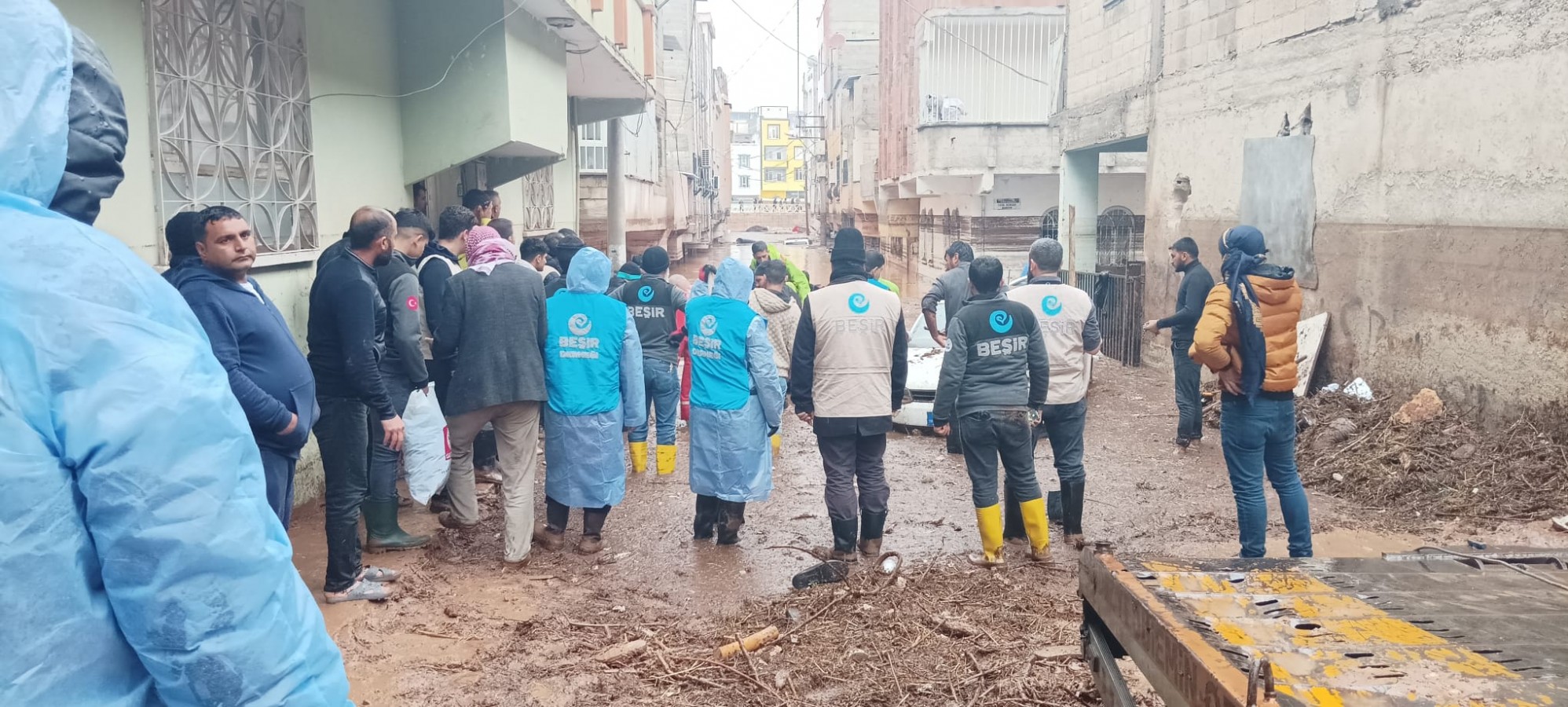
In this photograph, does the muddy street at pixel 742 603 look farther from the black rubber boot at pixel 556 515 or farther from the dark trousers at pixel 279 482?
the dark trousers at pixel 279 482

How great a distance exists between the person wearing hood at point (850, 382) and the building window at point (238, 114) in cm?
335

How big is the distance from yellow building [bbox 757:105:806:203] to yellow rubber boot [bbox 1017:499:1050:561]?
97277 millimetres

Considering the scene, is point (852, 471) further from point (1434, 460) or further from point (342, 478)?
point (1434, 460)

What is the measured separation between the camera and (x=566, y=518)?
5633 millimetres

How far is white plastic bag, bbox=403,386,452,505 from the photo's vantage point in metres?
5.21

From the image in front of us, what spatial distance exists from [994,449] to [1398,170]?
489 cm

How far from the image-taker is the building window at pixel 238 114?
202 inches

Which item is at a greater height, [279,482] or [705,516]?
[279,482]

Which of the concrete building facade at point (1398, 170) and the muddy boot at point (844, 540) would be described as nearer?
the muddy boot at point (844, 540)

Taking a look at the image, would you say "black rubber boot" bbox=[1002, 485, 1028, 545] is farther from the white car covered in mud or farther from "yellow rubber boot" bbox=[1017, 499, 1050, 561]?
the white car covered in mud

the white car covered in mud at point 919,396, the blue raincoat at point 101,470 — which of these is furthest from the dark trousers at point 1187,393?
the blue raincoat at point 101,470

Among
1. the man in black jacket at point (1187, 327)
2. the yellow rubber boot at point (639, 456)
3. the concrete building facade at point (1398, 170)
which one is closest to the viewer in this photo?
the concrete building facade at point (1398, 170)

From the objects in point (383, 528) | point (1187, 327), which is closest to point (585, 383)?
point (383, 528)

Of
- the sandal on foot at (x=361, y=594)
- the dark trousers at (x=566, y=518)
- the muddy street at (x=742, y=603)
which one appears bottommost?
the muddy street at (x=742, y=603)
